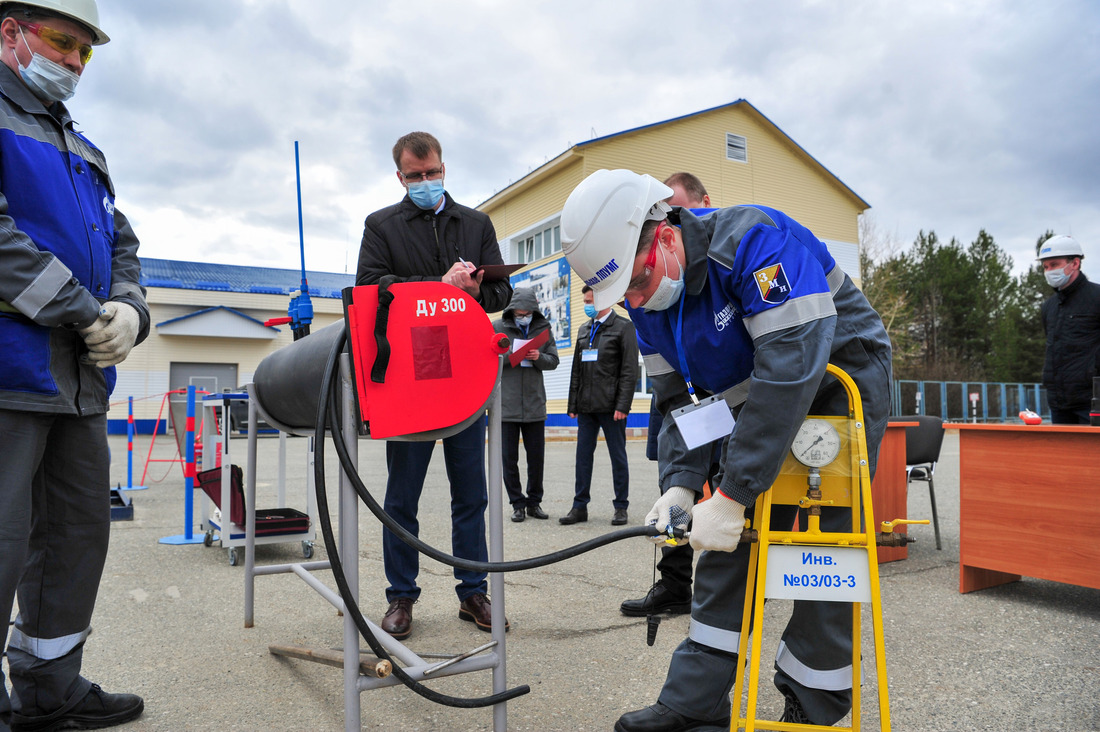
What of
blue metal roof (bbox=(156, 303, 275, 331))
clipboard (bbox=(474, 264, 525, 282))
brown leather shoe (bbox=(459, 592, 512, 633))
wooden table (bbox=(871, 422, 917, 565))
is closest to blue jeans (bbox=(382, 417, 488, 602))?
brown leather shoe (bbox=(459, 592, 512, 633))

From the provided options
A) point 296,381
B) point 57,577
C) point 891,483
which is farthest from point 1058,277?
point 57,577

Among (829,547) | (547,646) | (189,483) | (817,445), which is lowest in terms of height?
(547,646)

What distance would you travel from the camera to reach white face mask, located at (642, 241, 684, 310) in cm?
195

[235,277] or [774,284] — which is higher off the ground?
[235,277]

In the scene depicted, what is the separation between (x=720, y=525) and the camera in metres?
1.75

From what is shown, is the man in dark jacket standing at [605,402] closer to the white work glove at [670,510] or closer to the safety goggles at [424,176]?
the safety goggles at [424,176]

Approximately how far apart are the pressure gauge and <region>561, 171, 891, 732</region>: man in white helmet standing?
0.05m

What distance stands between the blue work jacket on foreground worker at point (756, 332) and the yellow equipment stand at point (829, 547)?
0.14 metres

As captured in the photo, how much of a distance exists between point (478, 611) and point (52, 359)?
1948 millimetres

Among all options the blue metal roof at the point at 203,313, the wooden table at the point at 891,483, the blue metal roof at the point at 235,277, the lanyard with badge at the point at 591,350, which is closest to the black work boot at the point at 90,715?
the wooden table at the point at 891,483

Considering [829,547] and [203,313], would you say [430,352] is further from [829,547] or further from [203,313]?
[203,313]

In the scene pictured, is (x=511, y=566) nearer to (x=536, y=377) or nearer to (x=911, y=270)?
(x=536, y=377)

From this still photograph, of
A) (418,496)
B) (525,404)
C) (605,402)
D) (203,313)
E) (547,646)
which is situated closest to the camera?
(547,646)

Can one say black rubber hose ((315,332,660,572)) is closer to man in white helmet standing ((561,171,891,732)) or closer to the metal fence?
man in white helmet standing ((561,171,891,732))
